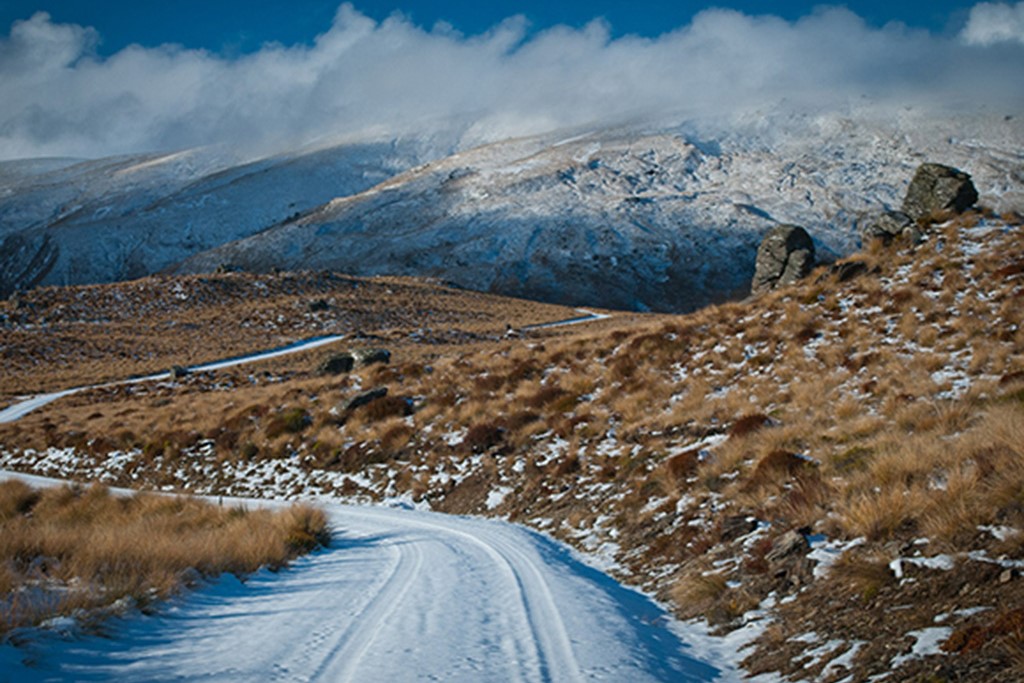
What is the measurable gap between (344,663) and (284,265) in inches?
6191

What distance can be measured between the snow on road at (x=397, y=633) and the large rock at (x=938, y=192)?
2710 centimetres

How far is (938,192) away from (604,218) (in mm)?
126212

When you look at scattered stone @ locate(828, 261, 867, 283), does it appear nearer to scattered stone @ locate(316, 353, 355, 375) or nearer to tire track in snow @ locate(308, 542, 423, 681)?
tire track in snow @ locate(308, 542, 423, 681)

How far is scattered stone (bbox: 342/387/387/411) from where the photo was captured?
25.0 metres

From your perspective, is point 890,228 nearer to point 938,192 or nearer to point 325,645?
point 938,192

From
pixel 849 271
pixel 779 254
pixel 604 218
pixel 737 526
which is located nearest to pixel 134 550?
pixel 737 526

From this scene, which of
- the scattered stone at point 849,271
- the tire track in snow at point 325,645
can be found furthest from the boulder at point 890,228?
the tire track in snow at point 325,645

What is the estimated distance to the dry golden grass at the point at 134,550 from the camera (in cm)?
651

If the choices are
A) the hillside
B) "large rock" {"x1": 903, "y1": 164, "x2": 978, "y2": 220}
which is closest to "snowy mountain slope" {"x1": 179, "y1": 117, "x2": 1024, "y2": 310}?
"large rock" {"x1": 903, "y1": 164, "x2": 978, "y2": 220}

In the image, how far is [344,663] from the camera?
5527mm

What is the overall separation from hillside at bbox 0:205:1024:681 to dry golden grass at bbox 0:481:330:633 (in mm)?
5213

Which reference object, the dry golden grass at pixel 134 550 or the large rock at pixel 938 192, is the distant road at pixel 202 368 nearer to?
the dry golden grass at pixel 134 550

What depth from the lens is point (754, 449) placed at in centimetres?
1238

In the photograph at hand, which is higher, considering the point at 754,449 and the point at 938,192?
the point at 938,192
